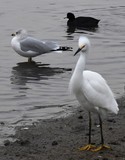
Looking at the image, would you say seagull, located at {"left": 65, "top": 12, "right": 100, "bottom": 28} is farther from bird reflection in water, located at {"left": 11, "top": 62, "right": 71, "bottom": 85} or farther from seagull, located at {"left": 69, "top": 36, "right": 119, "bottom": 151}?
seagull, located at {"left": 69, "top": 36, "right": 119, "bottom": 151}

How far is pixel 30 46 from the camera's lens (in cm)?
1568

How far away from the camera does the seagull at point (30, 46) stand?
609 inches

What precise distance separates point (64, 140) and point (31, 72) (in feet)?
21.0

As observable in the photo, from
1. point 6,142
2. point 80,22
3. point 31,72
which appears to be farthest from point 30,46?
point 6,142

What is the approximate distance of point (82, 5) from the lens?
80.4 ft

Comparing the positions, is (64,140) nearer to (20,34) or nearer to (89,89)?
(89,89)

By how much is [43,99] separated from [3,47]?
218 inches

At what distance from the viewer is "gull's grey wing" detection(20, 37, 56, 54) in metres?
15.6

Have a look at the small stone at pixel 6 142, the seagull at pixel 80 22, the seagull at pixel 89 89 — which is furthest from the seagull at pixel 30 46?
the seagull at pixel 89 89

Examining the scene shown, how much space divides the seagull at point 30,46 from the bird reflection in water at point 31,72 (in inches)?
13.0

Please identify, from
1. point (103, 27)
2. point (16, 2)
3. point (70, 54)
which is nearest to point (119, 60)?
point (70, 54)

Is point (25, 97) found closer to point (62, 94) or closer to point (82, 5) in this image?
point (62, 94)

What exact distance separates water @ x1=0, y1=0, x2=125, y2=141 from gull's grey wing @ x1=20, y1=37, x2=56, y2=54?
313 millimetres

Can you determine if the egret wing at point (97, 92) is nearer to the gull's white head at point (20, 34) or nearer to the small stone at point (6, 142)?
the small stone at point (6, 142)
